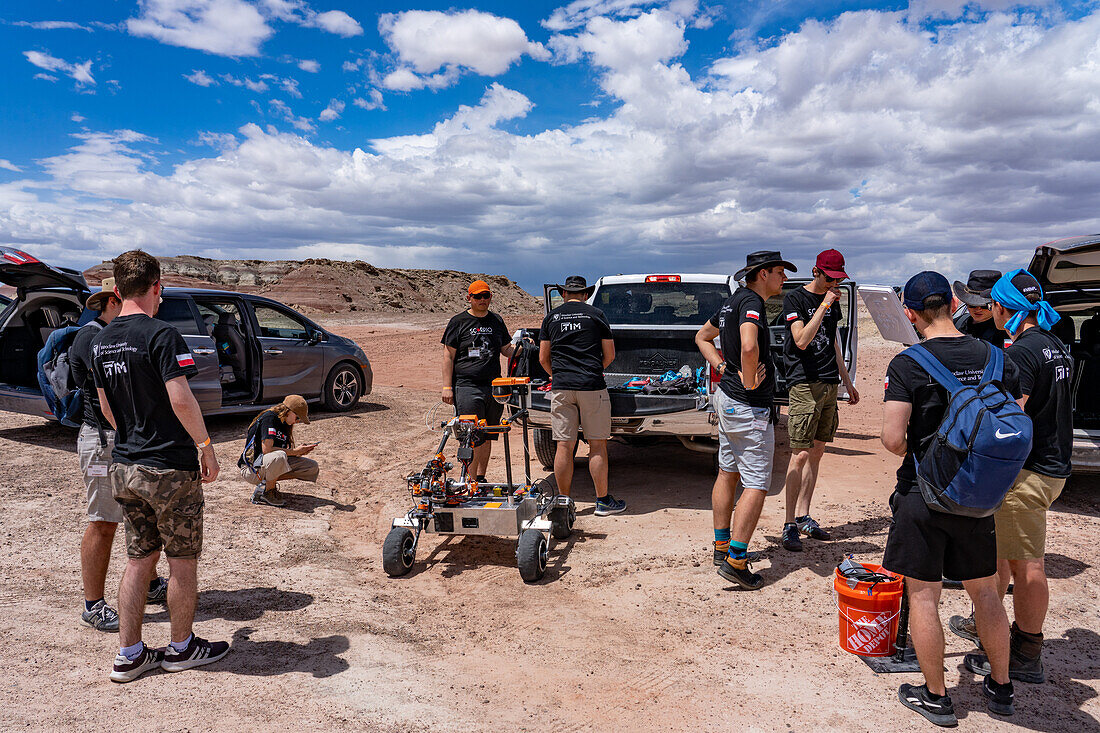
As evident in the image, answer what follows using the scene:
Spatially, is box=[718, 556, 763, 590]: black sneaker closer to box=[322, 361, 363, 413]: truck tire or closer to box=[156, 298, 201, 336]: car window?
box=[156, 298, 201, 336]: car window

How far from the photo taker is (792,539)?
5.30 m

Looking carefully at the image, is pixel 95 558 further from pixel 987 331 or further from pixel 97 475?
pixel 987 331

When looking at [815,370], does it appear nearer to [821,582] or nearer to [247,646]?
[821,582]

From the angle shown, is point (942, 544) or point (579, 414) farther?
point (579, 414)

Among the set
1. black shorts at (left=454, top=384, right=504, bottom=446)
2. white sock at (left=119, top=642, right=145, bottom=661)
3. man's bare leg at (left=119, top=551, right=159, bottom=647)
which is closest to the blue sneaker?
black shorts at (left=454, top=384, right=504, bottom=446)

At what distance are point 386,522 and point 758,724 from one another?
12.9 ft

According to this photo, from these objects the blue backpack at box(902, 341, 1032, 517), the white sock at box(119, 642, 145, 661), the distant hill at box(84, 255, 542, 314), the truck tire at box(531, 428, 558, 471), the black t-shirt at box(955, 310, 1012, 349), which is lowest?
the white sock at box(119, 642, 145, 661)

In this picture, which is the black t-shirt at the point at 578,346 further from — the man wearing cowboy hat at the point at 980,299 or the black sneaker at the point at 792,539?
the man wearing cowboy hat at the point at 980,299

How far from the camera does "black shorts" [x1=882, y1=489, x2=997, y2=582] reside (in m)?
3.00

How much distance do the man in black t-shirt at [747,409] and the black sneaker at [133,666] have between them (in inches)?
126

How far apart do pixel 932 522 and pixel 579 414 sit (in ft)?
10.9

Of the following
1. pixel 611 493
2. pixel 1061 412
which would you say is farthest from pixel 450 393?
pixel 1061 412

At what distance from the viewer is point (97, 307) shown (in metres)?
4.96

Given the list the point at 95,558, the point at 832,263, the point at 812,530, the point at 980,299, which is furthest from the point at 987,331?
the point at 95,558
